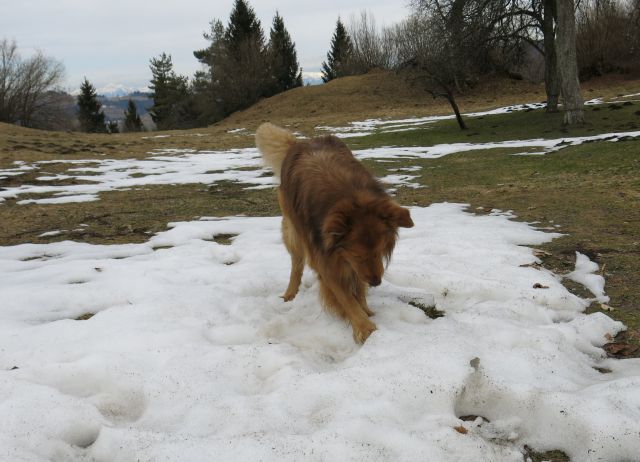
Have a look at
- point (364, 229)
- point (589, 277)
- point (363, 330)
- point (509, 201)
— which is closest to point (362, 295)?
point (363, 330)

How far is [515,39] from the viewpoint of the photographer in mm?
19828

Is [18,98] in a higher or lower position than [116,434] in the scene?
higher

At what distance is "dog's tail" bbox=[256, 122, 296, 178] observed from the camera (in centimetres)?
474

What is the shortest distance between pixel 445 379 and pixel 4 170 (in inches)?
505

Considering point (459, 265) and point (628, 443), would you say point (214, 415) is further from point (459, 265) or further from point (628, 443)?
point (459, 265)

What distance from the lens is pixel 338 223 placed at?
307 cm

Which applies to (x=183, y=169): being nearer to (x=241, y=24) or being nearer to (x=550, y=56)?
(x=550, y=56)

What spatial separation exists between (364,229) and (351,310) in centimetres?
74

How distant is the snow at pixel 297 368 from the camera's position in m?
2.27

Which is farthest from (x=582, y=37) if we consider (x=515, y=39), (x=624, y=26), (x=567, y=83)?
(x=567, y=83)

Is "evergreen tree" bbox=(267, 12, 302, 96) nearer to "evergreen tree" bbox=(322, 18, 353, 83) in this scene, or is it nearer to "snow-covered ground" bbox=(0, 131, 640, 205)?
"evergreen tree" bbox=(322, 18, 353, 83)

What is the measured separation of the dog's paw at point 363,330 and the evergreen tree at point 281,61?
162 feet

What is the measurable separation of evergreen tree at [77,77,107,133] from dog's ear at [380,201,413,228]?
6862 cm

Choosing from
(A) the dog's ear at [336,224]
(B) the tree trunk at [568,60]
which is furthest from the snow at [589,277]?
(B) the tree trunk at [568,60]
